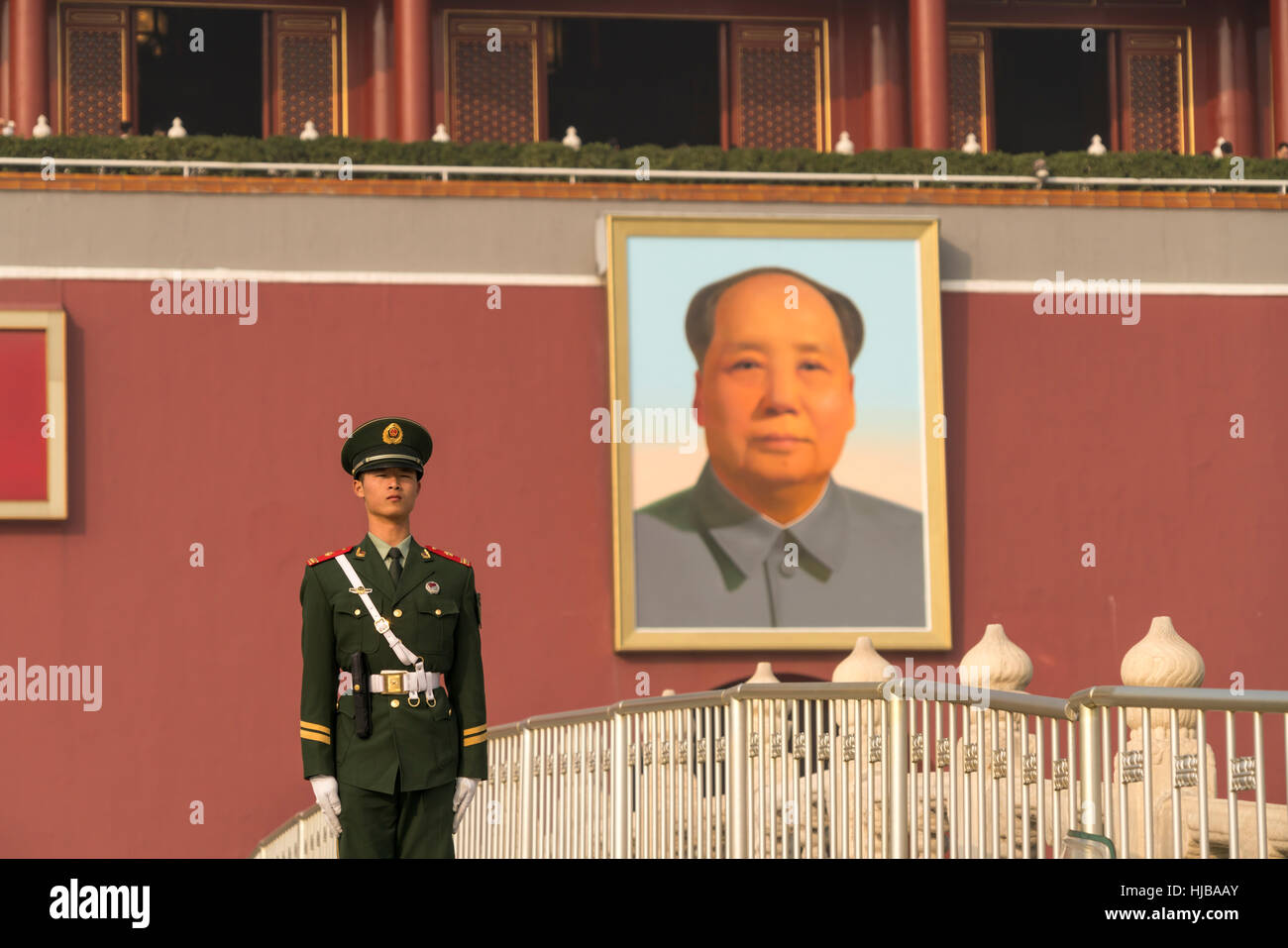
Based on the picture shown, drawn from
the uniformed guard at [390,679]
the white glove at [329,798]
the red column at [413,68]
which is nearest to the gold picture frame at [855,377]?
the red column at [413,68]

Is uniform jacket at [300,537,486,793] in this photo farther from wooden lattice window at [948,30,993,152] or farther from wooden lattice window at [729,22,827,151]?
wooden lattice window at [948,30,993,152]

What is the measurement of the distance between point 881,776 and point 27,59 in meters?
15.0

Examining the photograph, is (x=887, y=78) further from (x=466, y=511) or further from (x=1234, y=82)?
(x=466, y=511)

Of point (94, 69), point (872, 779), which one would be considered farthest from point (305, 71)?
point (872, 779)

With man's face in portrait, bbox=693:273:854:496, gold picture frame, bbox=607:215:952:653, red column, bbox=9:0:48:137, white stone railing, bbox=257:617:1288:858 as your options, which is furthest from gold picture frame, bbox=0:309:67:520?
white stone railing, bbox=257:617:1288:858

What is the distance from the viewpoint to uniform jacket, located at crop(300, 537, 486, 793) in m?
5.82

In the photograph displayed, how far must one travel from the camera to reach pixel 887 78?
832 inches

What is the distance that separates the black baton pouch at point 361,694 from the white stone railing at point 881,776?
2117mm

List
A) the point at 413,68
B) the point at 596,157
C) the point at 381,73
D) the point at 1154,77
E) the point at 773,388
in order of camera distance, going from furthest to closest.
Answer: the point at 1154,77, the point at 381,73, the point at 413,68, the point at 596,157, the point at 773,388

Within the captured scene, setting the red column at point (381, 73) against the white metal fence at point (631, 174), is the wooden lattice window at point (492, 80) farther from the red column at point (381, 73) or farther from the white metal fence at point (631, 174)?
the white metal fence at point (631, 174)

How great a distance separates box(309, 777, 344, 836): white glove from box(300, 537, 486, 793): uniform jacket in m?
0.04

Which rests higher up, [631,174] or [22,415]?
[631,174]

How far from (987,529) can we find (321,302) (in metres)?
6.37

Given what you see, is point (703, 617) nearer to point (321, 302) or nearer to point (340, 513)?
point (340, 513)
